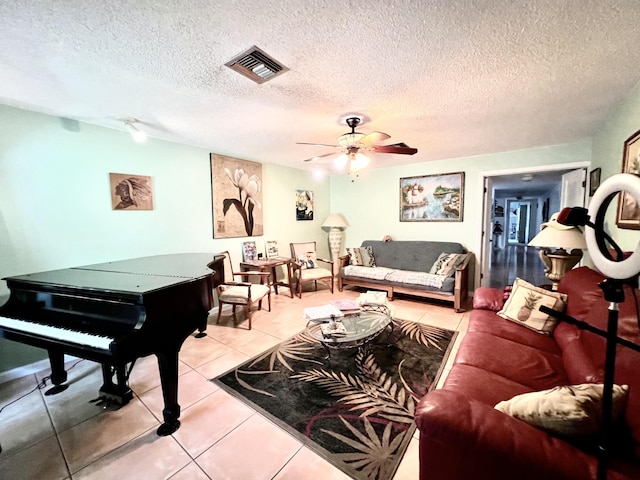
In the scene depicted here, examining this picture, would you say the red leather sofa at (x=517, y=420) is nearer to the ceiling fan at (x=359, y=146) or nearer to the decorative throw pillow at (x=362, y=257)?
the ceiling fan at (x=359, y=146)

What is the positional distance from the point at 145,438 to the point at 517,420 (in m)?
1.98

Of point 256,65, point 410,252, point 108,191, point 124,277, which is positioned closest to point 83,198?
point 108,191

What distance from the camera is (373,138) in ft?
7.64

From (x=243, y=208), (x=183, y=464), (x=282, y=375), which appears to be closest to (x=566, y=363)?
(x=282, y=375)

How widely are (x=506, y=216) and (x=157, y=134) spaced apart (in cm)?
1179

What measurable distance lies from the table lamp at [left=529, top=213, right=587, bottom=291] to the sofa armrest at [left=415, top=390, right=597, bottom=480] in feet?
6.52

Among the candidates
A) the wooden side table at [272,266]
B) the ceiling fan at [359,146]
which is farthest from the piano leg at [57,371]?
the ceiling fan at [359,146]

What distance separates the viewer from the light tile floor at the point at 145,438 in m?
1.42

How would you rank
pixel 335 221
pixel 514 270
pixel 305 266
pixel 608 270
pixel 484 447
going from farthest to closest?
pixel 514 270 → pixel 335 221 → pixel 305 266 → pixel 484 447 → pixel 608 270

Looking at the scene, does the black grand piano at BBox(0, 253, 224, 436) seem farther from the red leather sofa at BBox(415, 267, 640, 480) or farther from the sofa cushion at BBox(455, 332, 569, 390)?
the sofa cushion at BBox(455, 332, 569, 390)

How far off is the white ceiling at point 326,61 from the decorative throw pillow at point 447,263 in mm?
1818

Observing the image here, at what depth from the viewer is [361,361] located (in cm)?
244

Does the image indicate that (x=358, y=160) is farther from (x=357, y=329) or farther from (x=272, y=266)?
(x=272, y=266)

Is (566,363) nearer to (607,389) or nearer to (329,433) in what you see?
(607,389)
